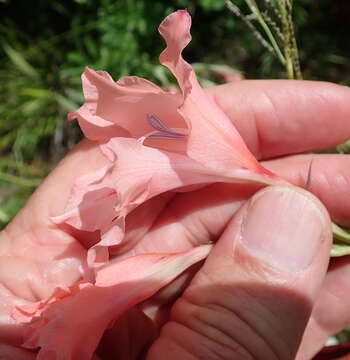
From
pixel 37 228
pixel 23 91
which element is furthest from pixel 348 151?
pixel 23 91

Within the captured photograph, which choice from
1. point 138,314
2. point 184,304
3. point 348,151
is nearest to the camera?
point 184,304

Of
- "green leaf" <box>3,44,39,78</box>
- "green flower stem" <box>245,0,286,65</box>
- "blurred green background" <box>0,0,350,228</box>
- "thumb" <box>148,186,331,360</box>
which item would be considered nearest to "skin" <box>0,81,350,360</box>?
"thumb" <box>148,186,331,360</box>

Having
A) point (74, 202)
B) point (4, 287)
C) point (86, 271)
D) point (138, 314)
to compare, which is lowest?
point (138, 314)

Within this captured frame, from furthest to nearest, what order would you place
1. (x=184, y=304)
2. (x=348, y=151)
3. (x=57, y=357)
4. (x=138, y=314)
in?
(x=348, y=151)
(x=138, y=314)
(x=184, y=304)
(x=57, y=357)

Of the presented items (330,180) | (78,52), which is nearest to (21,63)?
(78,52)

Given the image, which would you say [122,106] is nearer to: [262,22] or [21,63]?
[262,22]

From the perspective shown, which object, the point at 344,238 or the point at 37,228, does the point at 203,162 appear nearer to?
the point at 344,238

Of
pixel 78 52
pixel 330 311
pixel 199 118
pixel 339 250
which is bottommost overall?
pixel 330 311

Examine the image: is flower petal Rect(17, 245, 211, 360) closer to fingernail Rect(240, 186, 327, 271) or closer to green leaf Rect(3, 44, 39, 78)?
fingernail Rect(240, 186, 327, 271)

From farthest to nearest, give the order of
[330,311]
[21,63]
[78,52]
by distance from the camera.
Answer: [78,52]
[21,63]
[330,311]
